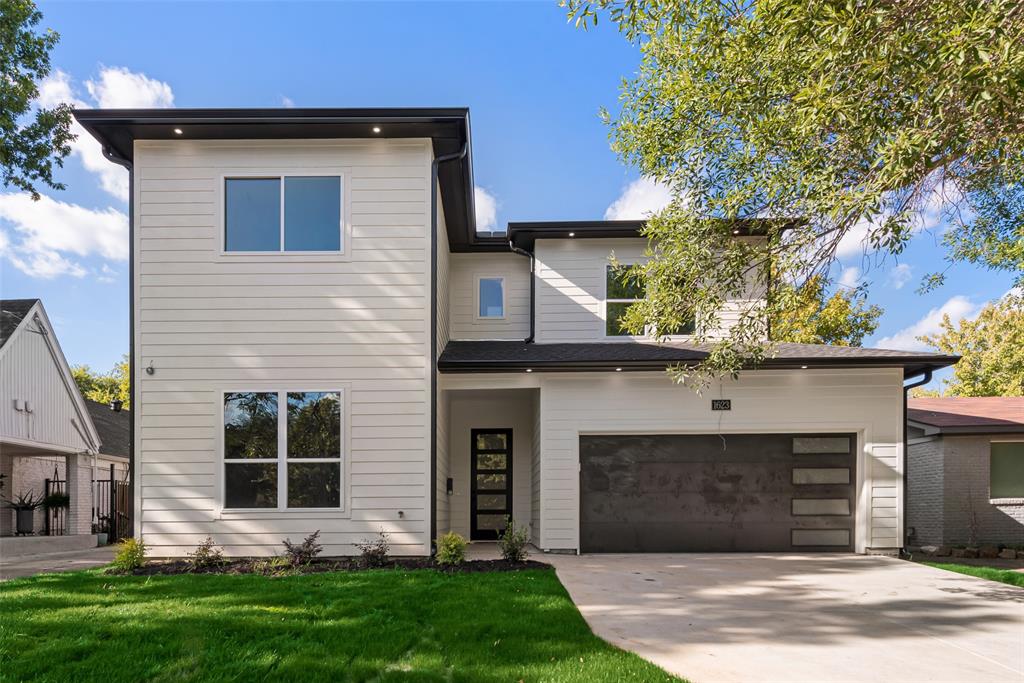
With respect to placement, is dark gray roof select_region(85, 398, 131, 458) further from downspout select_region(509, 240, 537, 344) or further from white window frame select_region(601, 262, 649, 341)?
white window frame select_region(601, 262, 649, 341)

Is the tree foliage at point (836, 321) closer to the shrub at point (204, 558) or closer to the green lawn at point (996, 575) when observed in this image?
the green lawn at point (996, 575)

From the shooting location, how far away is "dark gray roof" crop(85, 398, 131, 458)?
16312mm

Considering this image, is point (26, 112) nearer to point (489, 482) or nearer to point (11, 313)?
point (11, 313)

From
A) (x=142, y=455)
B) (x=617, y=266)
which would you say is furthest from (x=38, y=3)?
(x=617, y=266)

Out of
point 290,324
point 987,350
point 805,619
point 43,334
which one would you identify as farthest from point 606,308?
point 987,350

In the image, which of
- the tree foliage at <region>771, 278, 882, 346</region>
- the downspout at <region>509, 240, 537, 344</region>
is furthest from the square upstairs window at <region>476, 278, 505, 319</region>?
the tree foliage at <region>771, 278, 882, 346</region>

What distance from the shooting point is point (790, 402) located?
1042 cm

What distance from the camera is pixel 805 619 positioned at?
19.1 ft

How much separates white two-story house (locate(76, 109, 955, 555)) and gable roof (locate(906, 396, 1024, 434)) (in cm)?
348

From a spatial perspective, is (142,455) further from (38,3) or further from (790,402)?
(790,402)

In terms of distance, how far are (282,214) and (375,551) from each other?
15.9 ft

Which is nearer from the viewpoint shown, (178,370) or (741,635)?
(741,635)

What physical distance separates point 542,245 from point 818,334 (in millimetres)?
12004

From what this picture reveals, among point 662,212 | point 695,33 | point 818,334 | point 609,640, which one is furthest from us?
point 818,334
